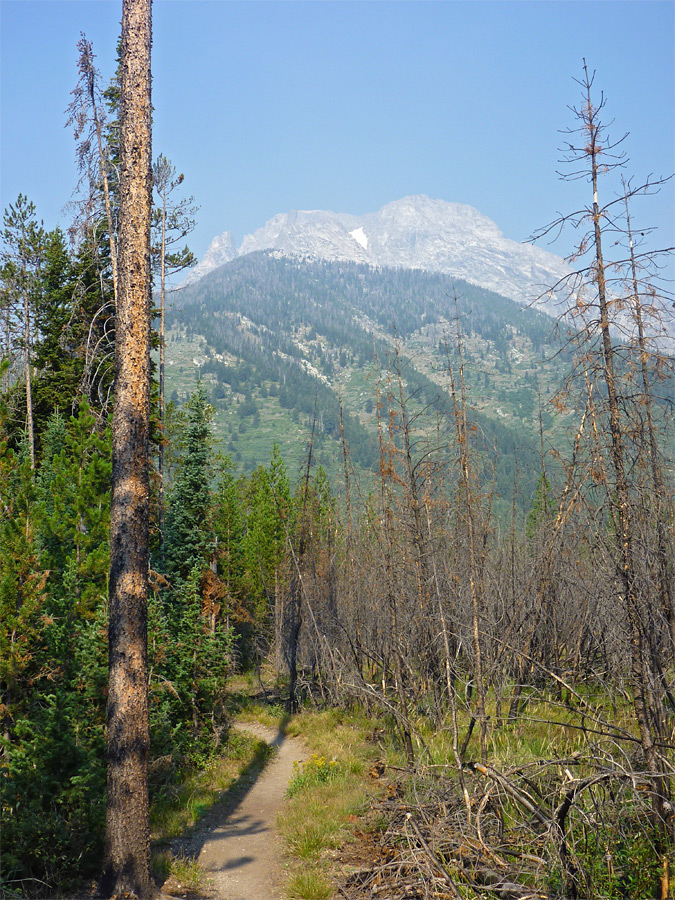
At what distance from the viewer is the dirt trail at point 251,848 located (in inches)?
264

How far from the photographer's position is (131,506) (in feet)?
19.9

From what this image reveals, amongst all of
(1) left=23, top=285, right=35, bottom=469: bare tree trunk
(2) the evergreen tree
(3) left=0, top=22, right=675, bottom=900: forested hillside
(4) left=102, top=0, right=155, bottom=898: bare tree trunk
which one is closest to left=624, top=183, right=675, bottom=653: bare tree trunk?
(3) left=0, top=22, right=675, bottom=900: forested hillside

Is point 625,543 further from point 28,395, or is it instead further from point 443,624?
point 28,395

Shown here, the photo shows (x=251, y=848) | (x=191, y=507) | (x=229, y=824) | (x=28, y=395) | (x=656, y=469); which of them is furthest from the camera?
(x=28, y=395)

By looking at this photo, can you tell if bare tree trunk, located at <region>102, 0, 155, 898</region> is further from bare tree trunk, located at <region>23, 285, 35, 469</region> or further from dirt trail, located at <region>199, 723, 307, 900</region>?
bare tree trunk, located at <region>23, 285, 35, 469</region>

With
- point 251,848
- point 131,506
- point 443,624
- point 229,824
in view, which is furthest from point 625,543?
point 229,824

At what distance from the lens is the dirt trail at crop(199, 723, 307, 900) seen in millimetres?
6695

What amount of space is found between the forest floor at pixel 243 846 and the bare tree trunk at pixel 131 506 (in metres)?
1.14

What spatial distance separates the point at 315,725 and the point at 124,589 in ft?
31.0

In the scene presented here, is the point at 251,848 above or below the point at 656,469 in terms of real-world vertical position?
below

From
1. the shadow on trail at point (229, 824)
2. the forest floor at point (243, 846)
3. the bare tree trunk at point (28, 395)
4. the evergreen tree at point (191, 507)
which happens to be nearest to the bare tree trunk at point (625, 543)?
the forest floor at point (243, 846)

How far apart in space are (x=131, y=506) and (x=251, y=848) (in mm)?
4631

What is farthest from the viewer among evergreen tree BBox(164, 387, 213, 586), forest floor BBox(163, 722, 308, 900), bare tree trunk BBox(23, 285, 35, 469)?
bare tree trunk BBox(23, 285, 35, 469)

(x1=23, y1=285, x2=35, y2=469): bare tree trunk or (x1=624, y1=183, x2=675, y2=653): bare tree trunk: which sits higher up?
(x1=23, y1=285, x2=35, y2=469): bare tree trunk
